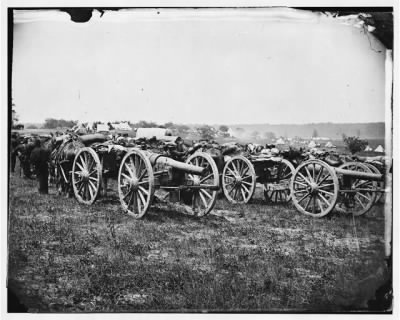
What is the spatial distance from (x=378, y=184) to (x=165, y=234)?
241cm

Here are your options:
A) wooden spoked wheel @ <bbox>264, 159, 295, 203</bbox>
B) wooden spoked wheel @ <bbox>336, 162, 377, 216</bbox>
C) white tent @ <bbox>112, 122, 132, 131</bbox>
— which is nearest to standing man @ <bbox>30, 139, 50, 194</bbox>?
white tent @ <bbox>112, 122, 132, 131</bbox>

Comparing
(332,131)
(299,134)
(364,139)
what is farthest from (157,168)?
(364,139)

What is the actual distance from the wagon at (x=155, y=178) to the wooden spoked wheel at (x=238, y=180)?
0.58 ft

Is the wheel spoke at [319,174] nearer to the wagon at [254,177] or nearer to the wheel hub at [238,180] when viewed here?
the wagon at [254,177]

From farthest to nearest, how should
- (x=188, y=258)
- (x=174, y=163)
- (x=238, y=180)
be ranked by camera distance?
(x=238, y=180)
(x=174, y=163)
(x=188, y=258)

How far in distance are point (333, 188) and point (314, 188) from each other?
0.21 meters

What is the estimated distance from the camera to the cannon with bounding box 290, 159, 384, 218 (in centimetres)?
501

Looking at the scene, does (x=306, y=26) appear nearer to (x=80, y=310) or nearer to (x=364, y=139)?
(x=364, y=139)

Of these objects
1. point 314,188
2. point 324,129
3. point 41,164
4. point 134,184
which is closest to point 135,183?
point 134,184

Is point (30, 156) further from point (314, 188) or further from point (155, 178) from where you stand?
point (314, 188)

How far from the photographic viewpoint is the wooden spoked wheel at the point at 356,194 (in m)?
5.00

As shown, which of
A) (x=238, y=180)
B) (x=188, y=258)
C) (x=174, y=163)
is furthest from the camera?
(x=238, y=180)

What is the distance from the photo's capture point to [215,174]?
200 inches

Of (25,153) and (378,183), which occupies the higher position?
(25,153)
